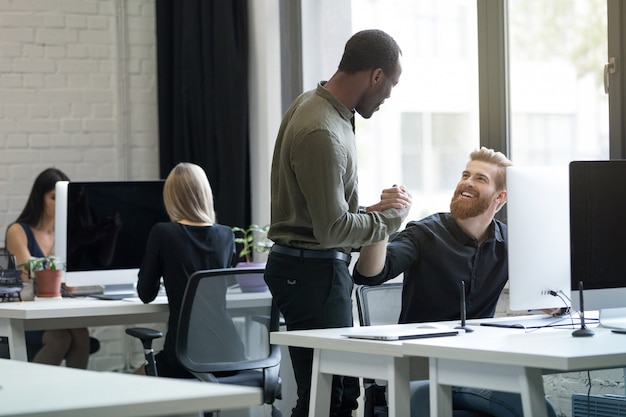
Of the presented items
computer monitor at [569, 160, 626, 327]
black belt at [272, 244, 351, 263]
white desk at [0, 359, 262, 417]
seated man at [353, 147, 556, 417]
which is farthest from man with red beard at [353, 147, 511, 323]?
white desk at [0, 359, 262, 417]

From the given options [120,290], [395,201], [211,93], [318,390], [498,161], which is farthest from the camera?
[211,93]

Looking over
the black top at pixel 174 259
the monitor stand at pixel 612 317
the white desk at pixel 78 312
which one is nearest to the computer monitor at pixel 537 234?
the monitor stand at pixel 612 317

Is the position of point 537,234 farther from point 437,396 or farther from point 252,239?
point 252,239

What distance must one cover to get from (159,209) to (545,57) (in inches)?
64.5

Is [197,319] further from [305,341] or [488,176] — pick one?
[488,176]

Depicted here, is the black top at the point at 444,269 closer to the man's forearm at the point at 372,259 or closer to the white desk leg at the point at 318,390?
the man's forearm at the point at 372,259

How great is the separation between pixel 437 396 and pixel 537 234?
651mm

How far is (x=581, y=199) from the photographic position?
2.56 m

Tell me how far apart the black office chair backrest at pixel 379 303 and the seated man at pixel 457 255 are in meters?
0.07

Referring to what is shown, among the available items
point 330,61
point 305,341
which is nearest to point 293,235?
point 305,341

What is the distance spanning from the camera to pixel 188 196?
3637 mm

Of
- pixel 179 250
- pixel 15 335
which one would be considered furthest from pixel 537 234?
pixel 15 335

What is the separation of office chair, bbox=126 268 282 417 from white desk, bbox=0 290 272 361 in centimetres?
5

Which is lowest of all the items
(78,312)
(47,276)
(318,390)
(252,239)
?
(318,390)
